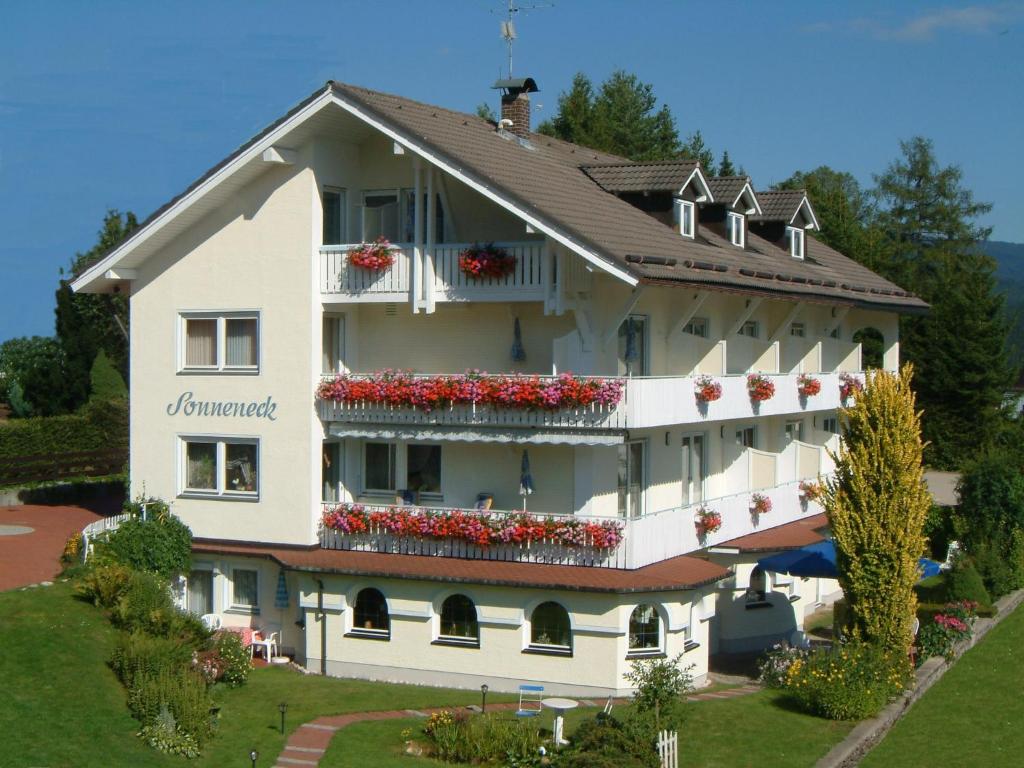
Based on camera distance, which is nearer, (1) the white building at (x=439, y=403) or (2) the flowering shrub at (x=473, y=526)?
(2) the flowering shrub at (x=473, y=526)

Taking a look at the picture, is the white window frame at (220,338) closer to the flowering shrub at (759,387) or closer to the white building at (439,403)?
the white building at (439,403)

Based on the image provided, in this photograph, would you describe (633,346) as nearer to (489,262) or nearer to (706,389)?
(706,389)

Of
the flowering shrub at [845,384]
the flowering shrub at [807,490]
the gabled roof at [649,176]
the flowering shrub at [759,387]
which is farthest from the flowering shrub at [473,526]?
the flowering shrub at [845,384]

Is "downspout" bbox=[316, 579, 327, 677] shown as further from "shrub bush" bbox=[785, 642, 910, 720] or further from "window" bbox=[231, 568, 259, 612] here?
"shrub bush" bbox=[785, 642, 910, 720]

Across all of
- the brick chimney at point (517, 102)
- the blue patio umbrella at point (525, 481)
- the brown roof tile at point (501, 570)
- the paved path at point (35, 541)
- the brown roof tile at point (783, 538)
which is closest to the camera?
the brown roof tile at point (501, 570)

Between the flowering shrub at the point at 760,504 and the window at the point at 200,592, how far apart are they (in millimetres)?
12063

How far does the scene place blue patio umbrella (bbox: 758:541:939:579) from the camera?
27.2m

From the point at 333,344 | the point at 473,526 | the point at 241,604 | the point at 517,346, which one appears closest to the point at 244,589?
the point at 241,604

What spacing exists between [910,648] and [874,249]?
4409 cm

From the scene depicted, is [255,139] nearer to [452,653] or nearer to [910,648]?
[452,653]

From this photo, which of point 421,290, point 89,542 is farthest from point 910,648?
point 89,542

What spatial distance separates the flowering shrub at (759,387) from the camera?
100 ft

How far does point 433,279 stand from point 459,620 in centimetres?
665

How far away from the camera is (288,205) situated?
27.8m
